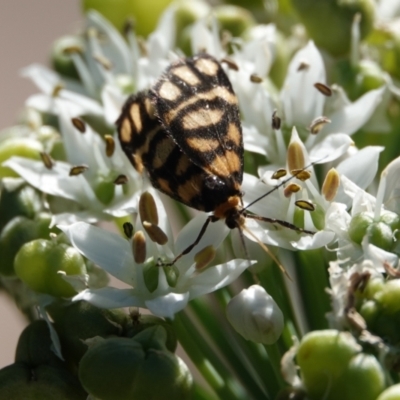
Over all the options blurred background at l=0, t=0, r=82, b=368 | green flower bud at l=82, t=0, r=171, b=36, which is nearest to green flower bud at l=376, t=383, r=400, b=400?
green flower bud at l=82, t=0, r=171, b=36

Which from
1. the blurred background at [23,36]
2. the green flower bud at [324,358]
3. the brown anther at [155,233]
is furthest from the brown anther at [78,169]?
the blurred background at [23,36]

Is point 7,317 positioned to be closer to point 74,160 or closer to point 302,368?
point 74,160

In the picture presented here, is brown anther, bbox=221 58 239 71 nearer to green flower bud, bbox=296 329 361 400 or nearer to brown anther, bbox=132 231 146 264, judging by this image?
brown anther, bbox=132 231 146 264

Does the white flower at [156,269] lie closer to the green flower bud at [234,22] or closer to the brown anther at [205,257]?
the brown anther at [205,257]

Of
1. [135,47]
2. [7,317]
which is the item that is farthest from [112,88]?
[7,317]

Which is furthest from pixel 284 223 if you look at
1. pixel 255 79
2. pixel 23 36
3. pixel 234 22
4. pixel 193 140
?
pixel 23 36
